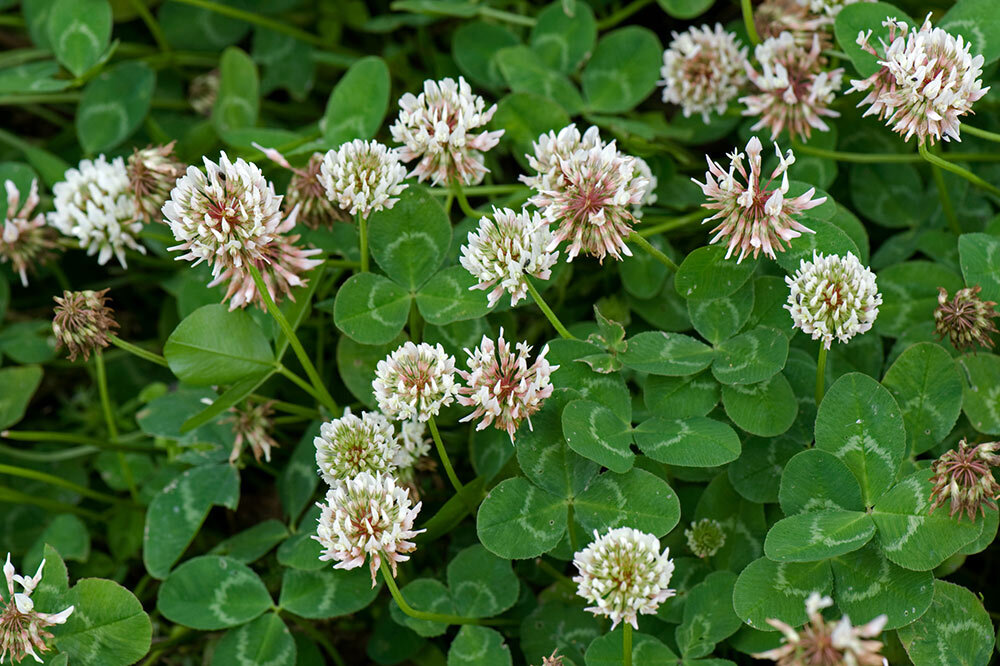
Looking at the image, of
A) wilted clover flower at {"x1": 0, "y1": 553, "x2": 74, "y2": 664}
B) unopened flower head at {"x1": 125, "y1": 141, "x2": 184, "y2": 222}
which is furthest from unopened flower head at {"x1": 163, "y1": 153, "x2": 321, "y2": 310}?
wilted clover flower at {"x1": 0, "y1": 553, "x2": 74, "y2": 664}

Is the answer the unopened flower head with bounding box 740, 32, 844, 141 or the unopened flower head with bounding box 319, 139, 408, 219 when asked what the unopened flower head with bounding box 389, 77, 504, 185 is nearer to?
the unopened flower head with bounding box 319, 139, 408, 219

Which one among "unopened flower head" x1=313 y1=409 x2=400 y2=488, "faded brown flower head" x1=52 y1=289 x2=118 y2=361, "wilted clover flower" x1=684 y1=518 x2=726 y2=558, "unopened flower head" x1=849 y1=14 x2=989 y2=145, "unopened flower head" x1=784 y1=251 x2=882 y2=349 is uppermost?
"unopened flower head" x1=849 y1=14 x2=989 y2=145

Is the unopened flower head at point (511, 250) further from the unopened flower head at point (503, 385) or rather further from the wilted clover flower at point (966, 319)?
the wilted clover flower at point (966, 319)

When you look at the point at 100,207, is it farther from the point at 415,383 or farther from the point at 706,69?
the point at 706,69

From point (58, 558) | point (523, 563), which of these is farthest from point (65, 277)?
point (523, 563)

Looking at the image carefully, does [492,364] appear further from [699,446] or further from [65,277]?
[65,277]

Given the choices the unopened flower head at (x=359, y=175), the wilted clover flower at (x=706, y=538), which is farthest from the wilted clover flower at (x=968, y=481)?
the unopened flower head at (x=359, y=175)
